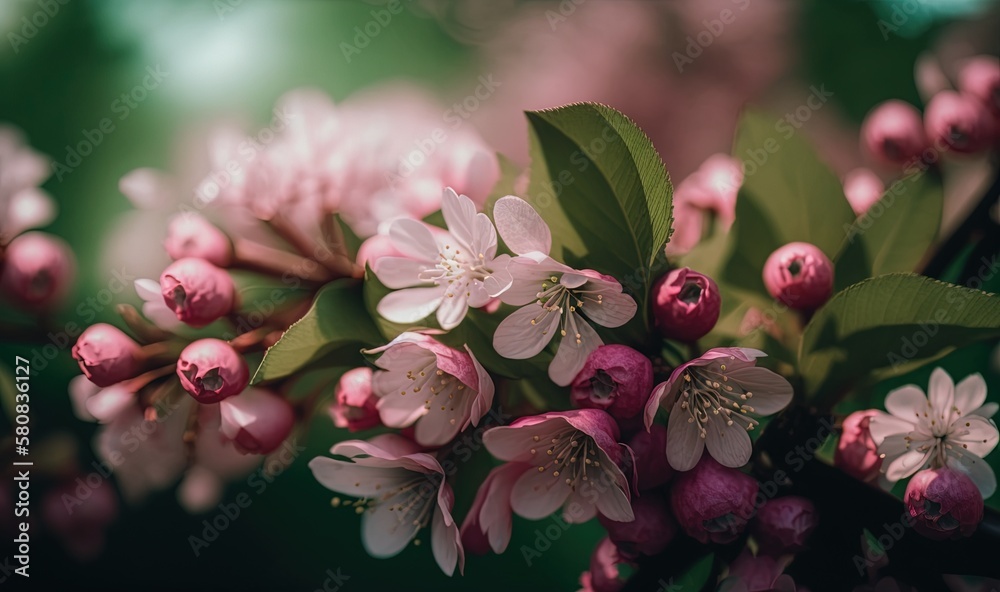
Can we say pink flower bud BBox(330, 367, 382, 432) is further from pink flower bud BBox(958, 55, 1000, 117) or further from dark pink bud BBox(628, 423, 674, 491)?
pink flower bud BBox(958, 55, 1000, 117)

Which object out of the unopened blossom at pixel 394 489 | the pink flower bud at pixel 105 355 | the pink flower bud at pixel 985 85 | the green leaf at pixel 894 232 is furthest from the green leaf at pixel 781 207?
the pink flower bud at pixel 105 355

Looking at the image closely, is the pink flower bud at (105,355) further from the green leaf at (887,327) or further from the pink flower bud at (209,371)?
the green leaf at (887,327)

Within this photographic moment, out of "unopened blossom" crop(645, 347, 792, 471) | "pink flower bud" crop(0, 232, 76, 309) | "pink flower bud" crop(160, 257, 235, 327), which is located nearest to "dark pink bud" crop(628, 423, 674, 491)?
"unopened blossom" crop(645, 347, 792, 471)

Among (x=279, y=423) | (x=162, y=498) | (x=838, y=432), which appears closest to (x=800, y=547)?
(x=838, y=432)

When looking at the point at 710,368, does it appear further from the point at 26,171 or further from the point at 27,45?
the point at 27,45

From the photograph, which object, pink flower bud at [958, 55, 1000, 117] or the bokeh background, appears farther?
the bokeh background

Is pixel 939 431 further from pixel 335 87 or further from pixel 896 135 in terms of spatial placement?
pixel 335 87
